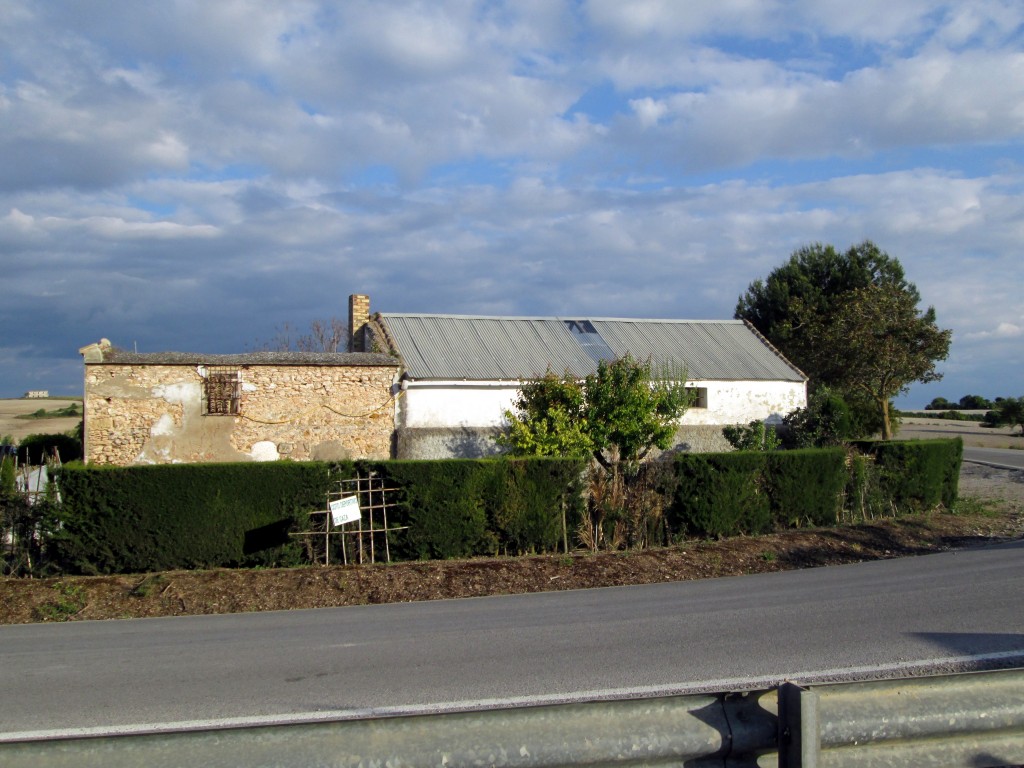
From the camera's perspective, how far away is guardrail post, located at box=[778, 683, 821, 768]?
355 centimetres

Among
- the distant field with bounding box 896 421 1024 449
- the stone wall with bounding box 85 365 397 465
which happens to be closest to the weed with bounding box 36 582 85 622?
the stone wall with bounding box 85 365 397 465

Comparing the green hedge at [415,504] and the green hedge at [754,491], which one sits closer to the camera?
the green hedge at [415,504]

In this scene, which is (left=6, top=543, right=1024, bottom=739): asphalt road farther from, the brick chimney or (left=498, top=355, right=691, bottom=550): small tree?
the brick chimney

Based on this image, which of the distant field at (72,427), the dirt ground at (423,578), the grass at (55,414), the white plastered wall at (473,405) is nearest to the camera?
the dirt ground at (423,578)

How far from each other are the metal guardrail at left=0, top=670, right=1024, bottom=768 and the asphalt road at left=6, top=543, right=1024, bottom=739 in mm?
3082

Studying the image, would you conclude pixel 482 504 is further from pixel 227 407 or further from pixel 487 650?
pixel 227 407

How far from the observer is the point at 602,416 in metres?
20.5

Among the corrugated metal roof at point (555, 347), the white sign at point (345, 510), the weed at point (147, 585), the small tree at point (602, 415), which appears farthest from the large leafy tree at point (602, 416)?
the weed at point (147, 585)

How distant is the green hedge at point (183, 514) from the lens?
1417cm

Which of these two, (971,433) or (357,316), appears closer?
(357,316)

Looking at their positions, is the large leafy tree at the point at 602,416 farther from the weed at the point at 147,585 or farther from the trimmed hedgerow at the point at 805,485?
the weed at the point at 147,585

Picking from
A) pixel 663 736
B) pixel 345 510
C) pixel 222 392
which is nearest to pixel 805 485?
pixel 345 510

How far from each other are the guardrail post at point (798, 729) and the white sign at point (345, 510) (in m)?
11.3

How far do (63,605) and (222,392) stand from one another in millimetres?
11537
